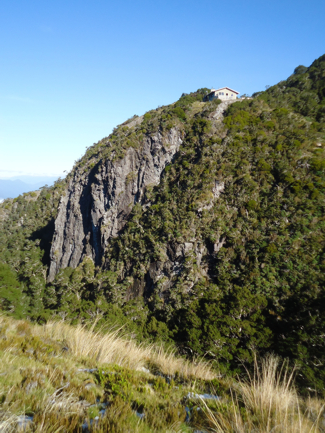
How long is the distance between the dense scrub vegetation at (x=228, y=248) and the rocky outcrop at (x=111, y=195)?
2.42 m

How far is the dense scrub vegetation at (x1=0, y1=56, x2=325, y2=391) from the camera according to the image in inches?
808

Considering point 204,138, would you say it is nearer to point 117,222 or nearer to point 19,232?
point 117,222

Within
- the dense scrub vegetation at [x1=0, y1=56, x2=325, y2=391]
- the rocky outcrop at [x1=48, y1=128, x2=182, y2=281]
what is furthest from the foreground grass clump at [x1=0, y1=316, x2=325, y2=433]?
the rocky outcrop at [x1=48, y1=128, x2=182, y2=281]

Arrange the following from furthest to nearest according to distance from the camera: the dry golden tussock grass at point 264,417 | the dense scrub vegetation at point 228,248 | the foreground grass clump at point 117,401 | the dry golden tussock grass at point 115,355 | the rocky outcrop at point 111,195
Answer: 1. the rocky outcrop at point 111,195
2. the dense scrub vegetation at point 228,248
3. the dry golden tussock grass at point 115,355
4. the dry golden tussock grass at point 264,417
5. the foreground grass clump at point 117,401

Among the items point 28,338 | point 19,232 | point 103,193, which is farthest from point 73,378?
point 19,232

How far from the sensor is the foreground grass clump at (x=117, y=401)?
241 centimetres

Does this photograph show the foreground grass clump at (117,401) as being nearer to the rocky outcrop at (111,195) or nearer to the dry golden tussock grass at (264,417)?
the dry golden tussock grass at (264,417)

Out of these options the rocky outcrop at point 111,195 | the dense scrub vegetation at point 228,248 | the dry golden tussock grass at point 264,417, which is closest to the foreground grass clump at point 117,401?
the dry golden tussock grass at point 264,417

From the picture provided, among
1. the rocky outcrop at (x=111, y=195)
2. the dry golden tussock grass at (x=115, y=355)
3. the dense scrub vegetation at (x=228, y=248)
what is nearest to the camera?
the dry golden tussock grass at (x=115, y=355)

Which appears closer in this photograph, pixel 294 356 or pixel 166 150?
pixel 294 356

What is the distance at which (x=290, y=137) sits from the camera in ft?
123

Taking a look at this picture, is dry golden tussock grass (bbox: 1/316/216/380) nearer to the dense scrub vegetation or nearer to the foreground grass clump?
the foreground grass clump

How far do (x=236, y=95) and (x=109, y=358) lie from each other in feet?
216

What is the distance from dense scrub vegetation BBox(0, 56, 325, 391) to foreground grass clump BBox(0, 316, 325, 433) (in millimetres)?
15241
